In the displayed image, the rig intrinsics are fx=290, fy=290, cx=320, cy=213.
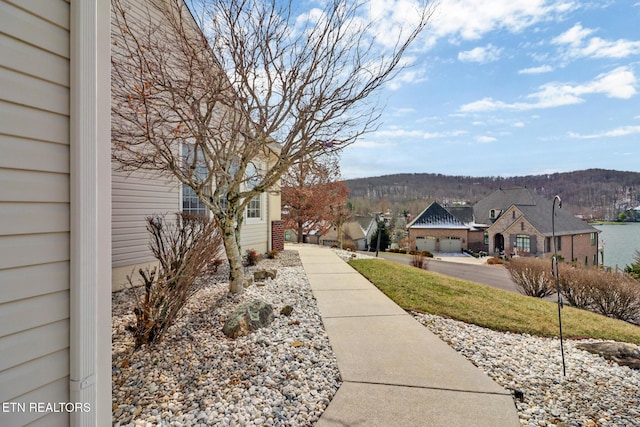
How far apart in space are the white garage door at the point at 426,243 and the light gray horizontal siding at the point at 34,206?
33.0 m

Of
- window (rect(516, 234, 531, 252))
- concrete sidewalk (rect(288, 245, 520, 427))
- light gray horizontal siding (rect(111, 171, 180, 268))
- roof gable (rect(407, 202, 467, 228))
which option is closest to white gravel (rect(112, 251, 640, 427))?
concrete sidewalk (rect(288, 245, 520, 427))

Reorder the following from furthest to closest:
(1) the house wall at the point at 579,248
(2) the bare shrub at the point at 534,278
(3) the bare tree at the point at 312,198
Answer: (1) the house wall at the point at 579,248, (3) the bare tree at the point at 312,198, (2) the bare shrub at the point at 534,278

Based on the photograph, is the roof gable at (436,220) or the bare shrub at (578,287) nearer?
the bare shrub at (578,287)

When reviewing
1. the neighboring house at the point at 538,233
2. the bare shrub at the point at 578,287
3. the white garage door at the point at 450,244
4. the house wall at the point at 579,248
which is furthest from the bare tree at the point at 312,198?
the house wall at the point at 579,248

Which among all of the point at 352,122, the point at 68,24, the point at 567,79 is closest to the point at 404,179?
the point at 567,79

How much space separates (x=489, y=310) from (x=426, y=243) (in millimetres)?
28782

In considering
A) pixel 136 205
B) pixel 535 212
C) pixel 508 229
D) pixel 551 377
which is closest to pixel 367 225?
pixel 508 229

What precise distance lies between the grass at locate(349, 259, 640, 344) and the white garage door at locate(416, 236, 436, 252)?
26.9 m

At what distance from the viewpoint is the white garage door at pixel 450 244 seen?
3150 centimetres

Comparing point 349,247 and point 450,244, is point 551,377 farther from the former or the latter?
point 450,244

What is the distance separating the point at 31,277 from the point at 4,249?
0.57 feet

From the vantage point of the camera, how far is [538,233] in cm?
2566

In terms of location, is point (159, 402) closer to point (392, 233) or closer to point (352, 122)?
point (352, 122)

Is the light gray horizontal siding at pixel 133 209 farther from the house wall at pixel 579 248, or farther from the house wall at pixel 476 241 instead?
the house wall at pixel 476 241
